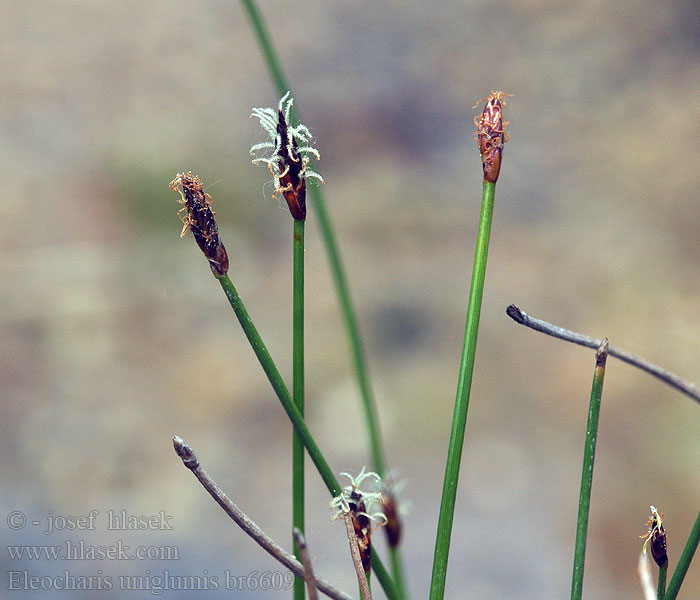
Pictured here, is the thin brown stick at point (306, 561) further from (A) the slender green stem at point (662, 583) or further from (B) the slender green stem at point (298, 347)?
(A) the slender green stem at point (662, 583)

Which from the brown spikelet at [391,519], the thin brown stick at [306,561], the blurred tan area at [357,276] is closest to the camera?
the thin brown stick at [306,561]

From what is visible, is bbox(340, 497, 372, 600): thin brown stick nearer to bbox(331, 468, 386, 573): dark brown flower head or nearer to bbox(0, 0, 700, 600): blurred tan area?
bbox(331, 468, 386, 573): dark brown flower head

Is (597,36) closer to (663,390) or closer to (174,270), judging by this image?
(663,390)

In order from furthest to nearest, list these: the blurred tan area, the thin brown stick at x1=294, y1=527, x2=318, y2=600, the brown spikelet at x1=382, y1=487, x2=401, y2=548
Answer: the blurred tan area, the brown spikelet at x1=382, y1=487, x2=401, y2=548, the thin brown stick at x1=294, y1=527, x2=318, y2=600

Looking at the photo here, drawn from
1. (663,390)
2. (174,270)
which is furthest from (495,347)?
(174,270)

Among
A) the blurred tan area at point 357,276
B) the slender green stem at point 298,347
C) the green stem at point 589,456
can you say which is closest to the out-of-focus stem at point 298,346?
the slender green stem at point 298,347

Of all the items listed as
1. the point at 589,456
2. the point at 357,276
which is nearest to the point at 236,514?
the point at 589,456

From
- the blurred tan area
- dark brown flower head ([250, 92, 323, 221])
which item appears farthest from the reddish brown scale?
the blurred tan area
